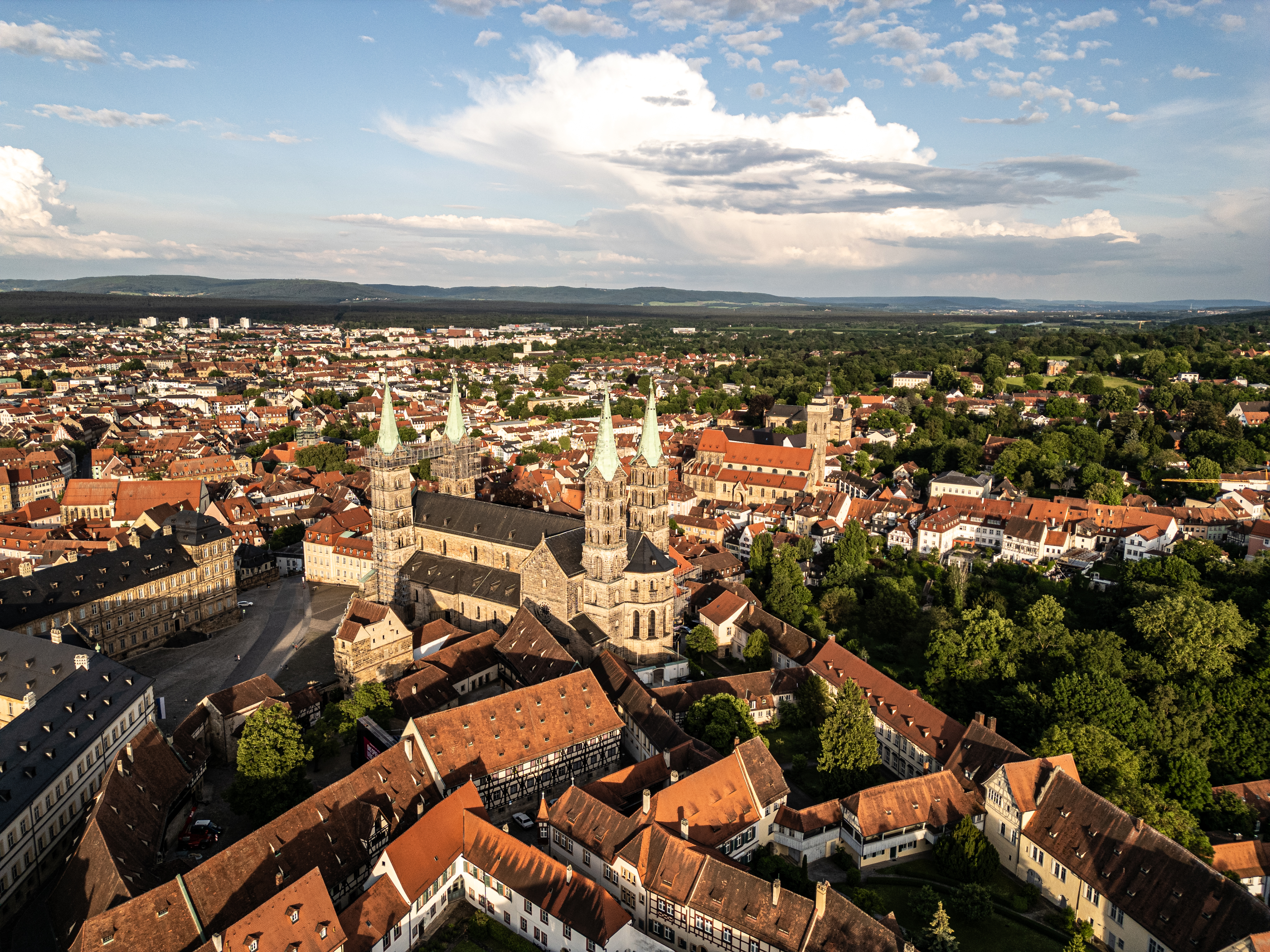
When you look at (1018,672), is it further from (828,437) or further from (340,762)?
(828,437)

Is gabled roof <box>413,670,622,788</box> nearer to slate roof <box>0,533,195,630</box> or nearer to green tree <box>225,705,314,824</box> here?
green tree <box>225,705,314,824</box>

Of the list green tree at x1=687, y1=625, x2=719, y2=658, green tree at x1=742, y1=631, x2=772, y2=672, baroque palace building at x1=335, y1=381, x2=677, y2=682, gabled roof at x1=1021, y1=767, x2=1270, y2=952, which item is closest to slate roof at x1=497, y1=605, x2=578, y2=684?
baroque palace building at x1=335, y1=381, x2=677, y2=682

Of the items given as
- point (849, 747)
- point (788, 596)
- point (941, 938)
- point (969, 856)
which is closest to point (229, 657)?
point (788, 596)

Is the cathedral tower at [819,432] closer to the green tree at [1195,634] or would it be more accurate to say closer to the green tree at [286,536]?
the green tree at [1195,634]

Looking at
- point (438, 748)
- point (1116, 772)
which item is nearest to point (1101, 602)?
point (1116, 772)

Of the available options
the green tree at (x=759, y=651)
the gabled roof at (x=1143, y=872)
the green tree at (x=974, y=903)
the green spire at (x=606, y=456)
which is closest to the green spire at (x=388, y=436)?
the green spire at (x=606, y=456)

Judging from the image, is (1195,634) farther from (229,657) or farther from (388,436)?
(229,657)
